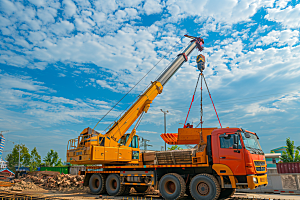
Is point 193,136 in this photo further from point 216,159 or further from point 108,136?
point 108,136

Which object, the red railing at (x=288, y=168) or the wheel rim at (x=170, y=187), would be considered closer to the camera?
the wheel rim at (x=170, y=187)

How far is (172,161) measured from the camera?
11977 mm

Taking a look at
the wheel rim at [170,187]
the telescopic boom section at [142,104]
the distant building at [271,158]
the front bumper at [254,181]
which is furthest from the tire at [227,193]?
the distant building at [271,158]

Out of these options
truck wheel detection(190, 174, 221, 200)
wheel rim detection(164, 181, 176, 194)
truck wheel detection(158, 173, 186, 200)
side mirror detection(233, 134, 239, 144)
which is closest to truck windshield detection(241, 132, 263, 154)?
side mirror detection(233, 134, 239, 144)

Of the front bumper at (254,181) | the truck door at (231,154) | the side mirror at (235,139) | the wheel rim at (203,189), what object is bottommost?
the wheel rim at (203,189)

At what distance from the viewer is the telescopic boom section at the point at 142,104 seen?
48.5ft

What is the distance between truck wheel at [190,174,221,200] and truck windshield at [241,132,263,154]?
220 cm

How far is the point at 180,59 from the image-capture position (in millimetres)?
19828

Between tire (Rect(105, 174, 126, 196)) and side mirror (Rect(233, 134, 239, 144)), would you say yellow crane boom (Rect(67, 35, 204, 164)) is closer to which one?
tire (Rect(105, 174, 126, 196))

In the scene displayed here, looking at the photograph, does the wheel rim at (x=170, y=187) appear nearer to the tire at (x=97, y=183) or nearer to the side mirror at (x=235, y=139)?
the side mirror at (x=235, y=139)

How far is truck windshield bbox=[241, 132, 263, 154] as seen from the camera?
10.2m

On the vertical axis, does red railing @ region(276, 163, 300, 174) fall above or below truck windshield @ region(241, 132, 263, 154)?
below

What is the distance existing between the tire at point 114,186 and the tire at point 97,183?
45cm

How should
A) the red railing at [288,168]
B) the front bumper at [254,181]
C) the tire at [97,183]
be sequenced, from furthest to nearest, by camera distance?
the red railing at [288,168] < the tire at [97,183] < the front bumper at [254,181]
